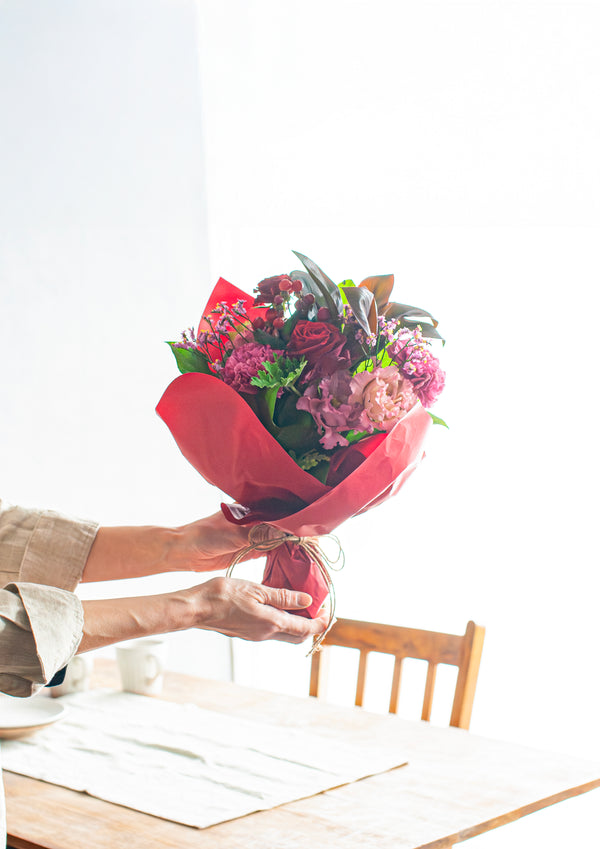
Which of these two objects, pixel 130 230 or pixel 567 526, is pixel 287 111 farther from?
pixel 567 526

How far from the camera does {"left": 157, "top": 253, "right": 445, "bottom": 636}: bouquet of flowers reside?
3.49 feet

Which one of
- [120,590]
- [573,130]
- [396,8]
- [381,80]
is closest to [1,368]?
[120,590]

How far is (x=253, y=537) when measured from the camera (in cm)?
121

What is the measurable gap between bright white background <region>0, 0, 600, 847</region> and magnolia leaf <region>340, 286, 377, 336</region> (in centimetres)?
134

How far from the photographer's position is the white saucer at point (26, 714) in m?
1.30

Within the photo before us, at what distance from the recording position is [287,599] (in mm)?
1167

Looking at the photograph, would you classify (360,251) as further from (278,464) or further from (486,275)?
(278,464)

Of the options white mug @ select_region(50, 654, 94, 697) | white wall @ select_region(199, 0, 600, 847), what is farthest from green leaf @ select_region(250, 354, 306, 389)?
white wall @ select_region(199, 0, 600, 847)

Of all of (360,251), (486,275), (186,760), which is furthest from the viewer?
(360,251)

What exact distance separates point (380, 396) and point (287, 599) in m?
0.33

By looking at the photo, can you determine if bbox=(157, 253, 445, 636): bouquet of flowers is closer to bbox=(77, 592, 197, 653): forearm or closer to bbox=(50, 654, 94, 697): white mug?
bbox=(77, 592, 197, 653): forearm

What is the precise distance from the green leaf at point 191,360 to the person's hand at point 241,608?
0.30 metres

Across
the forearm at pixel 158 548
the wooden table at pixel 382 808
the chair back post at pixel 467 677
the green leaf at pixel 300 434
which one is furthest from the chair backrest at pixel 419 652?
the green leaf at pixel 300 434

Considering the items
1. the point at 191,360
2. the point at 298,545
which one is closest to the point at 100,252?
the point at 191,360
